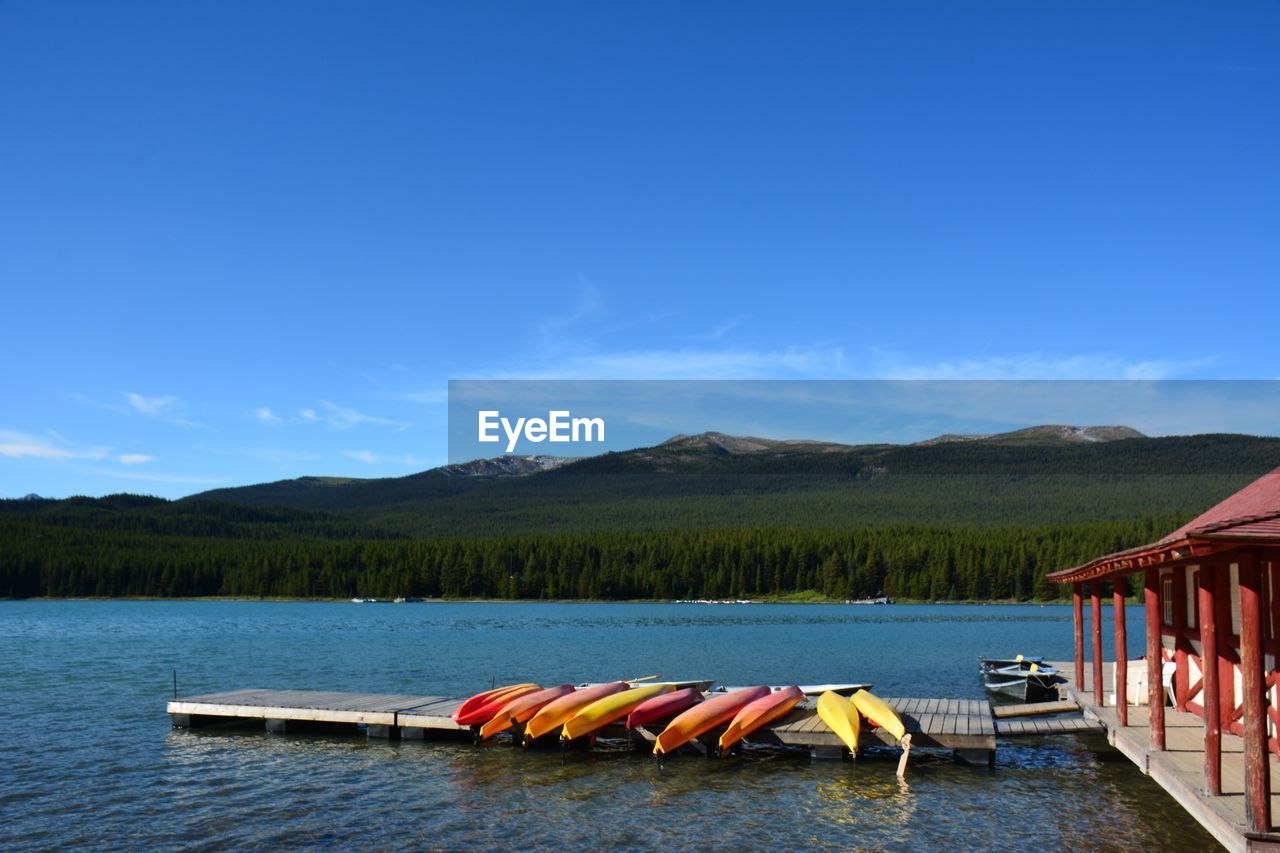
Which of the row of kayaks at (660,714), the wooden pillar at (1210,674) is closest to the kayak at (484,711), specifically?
the row of kayaks at (660,714)

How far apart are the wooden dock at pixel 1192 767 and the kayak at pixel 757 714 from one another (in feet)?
18.8

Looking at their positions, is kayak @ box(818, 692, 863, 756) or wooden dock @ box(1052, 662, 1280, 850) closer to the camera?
wooden dock @ box(1052, 662, 1280, 850)

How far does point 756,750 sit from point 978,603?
101 m

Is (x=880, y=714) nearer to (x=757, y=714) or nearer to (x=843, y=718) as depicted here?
(x=843, y=718)

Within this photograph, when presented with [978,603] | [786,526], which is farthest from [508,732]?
[786,526]

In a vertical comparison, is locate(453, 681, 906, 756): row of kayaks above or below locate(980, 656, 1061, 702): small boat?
above

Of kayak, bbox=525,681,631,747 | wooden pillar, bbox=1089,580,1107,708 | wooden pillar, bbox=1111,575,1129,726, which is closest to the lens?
wooden pillar, bbox=1111,575,1129,726

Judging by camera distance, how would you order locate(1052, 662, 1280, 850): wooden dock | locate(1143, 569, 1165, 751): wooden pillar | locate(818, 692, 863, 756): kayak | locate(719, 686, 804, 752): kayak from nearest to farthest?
1. locate(1052, 662, 1280, 850): wooden dock
2. locate(1143, 569, 1165, 751): wooden pillar
3. locate(818, 692, 863, 756): kayak
4. locate(719, 686, 804, 752): kayak

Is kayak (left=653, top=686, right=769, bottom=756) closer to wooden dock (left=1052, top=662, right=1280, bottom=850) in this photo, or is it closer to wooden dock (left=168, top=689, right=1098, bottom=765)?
wooden dock (left=168, top=689, right=1098, bottom=765)

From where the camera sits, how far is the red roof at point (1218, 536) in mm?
9820

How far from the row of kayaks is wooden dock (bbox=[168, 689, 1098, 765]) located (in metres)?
0.31

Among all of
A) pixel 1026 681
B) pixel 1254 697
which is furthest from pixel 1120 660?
pixel 1026 681

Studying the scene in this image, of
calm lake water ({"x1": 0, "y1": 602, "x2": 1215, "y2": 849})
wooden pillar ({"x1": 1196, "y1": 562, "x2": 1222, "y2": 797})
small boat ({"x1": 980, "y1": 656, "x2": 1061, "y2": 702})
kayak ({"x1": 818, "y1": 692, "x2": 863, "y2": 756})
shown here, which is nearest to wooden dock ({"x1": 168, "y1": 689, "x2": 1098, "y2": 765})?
kayak ({"x1": 818, "y1": 692, "x2": 863, "y2": 756})

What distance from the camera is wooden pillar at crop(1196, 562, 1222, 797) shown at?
11258 millimetres
